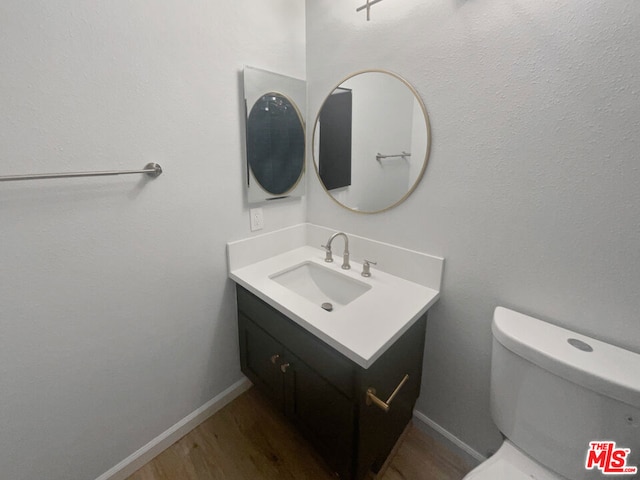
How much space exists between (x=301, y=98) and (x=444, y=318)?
126 centimetres

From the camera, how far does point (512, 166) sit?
959 millimetres

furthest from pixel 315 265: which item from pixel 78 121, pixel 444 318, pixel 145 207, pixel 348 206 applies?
pixel 78 121

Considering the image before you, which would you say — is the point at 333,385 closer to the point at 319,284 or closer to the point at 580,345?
the point at 319,284

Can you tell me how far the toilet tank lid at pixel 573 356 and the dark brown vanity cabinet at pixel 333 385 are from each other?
35 cm

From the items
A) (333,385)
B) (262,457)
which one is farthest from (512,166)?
(262,457)

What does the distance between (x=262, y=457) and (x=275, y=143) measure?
146cm

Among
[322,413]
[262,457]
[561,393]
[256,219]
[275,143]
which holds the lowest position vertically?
[262,457]

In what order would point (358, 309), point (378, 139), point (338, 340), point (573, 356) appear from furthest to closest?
point (378, 139) → point (358, 309) → point (338, 340) → point (573, 356)

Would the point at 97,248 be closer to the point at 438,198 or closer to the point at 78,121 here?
the point at 78,121

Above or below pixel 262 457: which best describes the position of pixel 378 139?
above

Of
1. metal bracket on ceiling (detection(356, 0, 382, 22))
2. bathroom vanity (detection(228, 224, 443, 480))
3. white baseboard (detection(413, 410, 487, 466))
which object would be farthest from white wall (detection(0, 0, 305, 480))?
white baseboard (detection(413, 410, 487, 466))

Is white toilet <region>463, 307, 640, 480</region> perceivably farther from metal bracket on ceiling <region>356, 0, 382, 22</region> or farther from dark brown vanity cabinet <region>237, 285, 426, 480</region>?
metal bracket on ceiling <region>356, 0, 382, 22</region>

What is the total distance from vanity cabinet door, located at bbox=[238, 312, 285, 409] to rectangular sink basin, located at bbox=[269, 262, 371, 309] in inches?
10.6

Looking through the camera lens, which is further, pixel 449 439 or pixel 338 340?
pixel 449 439
